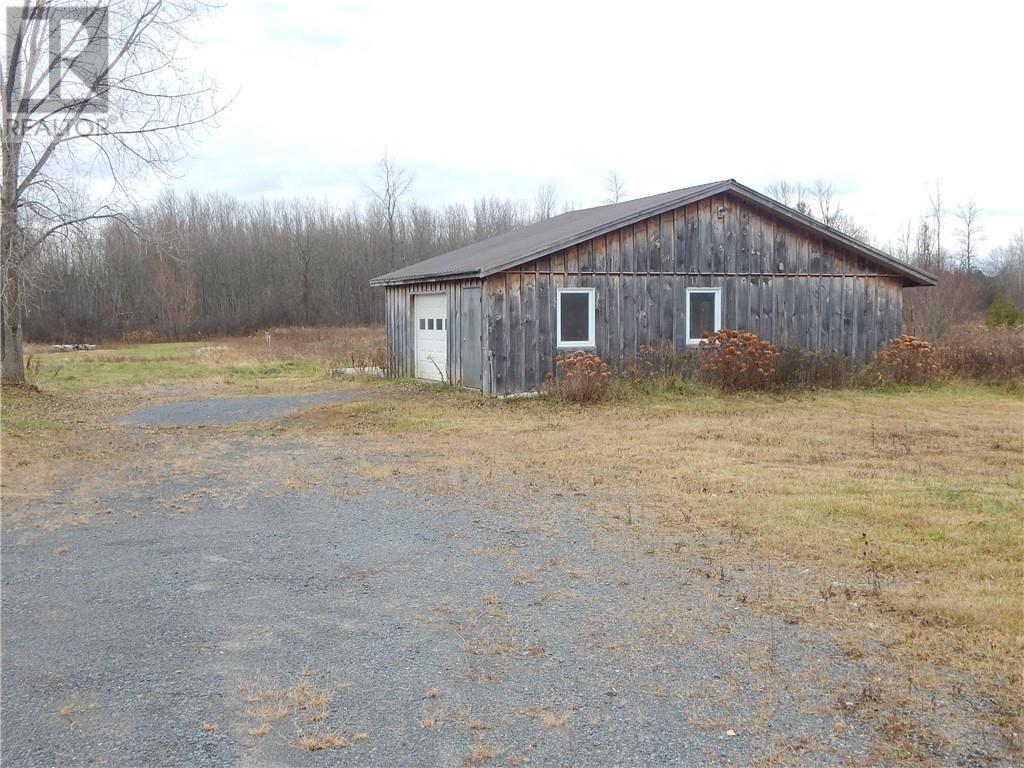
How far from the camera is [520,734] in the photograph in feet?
11.4

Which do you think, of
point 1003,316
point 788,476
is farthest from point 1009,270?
point 788,476

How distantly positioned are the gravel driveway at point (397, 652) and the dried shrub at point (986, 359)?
43.9ft

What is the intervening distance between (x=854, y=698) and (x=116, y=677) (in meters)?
3.17

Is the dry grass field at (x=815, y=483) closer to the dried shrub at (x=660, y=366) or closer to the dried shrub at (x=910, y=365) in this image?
the dried shrub at (x=660, y=366)

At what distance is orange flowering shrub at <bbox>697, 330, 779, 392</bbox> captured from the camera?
15.7 m

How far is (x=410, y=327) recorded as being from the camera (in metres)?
19.6

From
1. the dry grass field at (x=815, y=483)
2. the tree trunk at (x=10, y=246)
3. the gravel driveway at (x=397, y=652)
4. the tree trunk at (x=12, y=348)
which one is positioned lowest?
the gravel driveway at (x=397, y=652)

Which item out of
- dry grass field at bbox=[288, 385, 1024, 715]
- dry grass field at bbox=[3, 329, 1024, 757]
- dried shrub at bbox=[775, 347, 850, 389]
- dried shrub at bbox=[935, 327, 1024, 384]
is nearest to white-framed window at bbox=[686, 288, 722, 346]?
dried shrub at bbox=[775, 347, 850, 389]

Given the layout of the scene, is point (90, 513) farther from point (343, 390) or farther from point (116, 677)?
point (343, 390)

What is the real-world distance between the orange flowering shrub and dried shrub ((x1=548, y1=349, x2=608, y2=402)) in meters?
2.11

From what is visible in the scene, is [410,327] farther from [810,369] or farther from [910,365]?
[910,365]

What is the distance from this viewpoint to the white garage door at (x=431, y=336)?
17.8 meters

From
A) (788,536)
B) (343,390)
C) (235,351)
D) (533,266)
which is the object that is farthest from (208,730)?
(235,351)

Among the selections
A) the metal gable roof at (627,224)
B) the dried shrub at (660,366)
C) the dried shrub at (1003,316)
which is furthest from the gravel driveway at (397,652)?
the dried shrub at (1003,316)
